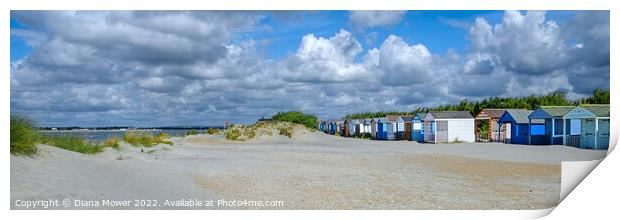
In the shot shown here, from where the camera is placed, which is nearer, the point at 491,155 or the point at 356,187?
the point at 356,187

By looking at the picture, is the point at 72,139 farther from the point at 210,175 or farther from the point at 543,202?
the point at 543,202

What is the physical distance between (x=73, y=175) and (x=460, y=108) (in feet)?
85.3

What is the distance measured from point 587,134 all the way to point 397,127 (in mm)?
17983

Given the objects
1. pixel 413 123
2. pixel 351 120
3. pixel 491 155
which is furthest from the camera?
pixel 351 120

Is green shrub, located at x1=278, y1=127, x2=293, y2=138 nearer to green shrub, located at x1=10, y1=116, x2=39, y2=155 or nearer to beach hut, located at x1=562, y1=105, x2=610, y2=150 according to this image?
beach hut, located at x1=562, y1=105, x2=610, y2=150

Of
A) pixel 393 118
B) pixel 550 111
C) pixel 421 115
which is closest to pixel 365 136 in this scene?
pixel 393 118

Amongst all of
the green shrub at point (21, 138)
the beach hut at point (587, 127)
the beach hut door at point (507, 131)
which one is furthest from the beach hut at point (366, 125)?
the green shrub at point (21, 138)

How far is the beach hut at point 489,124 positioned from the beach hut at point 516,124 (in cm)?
119

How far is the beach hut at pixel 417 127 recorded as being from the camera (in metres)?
31.6

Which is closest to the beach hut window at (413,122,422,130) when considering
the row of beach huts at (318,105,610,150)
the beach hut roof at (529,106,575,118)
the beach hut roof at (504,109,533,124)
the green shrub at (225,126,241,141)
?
the row of beach huts at (318,105,610,150)

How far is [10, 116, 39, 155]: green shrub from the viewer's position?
Result: 1002cm

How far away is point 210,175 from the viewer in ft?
41.1

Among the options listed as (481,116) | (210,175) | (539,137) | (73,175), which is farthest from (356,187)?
(481,116)

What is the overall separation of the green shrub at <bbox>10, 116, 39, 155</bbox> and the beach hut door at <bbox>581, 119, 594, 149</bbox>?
14227 millimetres
